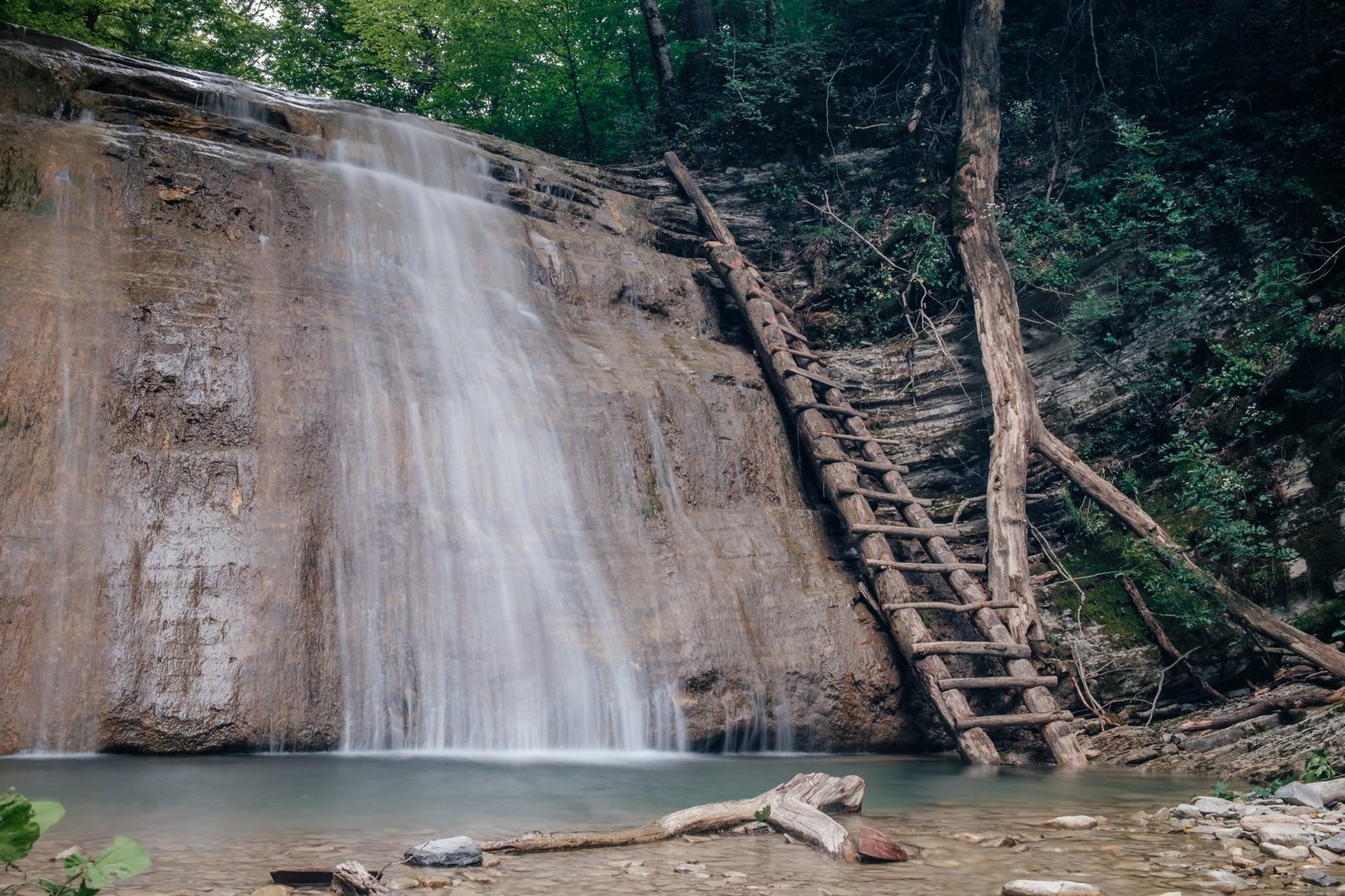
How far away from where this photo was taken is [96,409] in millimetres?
6023

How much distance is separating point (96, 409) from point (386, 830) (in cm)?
402

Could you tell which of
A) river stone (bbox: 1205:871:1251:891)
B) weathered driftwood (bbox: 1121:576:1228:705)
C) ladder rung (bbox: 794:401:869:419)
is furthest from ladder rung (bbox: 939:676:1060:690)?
river stone (bbox: 1205:871:1251:891)

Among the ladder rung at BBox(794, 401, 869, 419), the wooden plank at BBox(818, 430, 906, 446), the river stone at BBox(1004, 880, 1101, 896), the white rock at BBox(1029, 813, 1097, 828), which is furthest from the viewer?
the ladder rung at BBox(794, 401, 869, 419)

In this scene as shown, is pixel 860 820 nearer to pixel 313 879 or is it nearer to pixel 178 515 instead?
pixel 313 879

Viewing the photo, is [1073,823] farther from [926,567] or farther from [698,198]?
[698,198]

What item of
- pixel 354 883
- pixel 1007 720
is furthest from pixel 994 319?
pixel 354 883

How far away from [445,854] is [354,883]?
1.83 ft

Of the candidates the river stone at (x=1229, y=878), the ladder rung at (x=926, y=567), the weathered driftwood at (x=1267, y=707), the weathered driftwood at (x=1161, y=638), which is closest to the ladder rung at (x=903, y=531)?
the ladder rung at (x=926, y=567)

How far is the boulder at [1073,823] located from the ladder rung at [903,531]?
3.70 m

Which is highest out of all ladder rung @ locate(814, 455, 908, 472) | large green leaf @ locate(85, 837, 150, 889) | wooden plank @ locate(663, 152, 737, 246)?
wooden plank @ locate(663, 152, 737, 246)

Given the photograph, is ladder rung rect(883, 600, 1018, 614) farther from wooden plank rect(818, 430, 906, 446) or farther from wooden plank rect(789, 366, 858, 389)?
wooden plank rect(789, 366, 858, 389)

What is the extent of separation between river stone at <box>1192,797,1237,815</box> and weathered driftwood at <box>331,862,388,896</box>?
3608mm

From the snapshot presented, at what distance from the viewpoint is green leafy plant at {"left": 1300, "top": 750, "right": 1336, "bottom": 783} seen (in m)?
4.80

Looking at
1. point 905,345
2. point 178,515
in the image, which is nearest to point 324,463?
point 178,515
